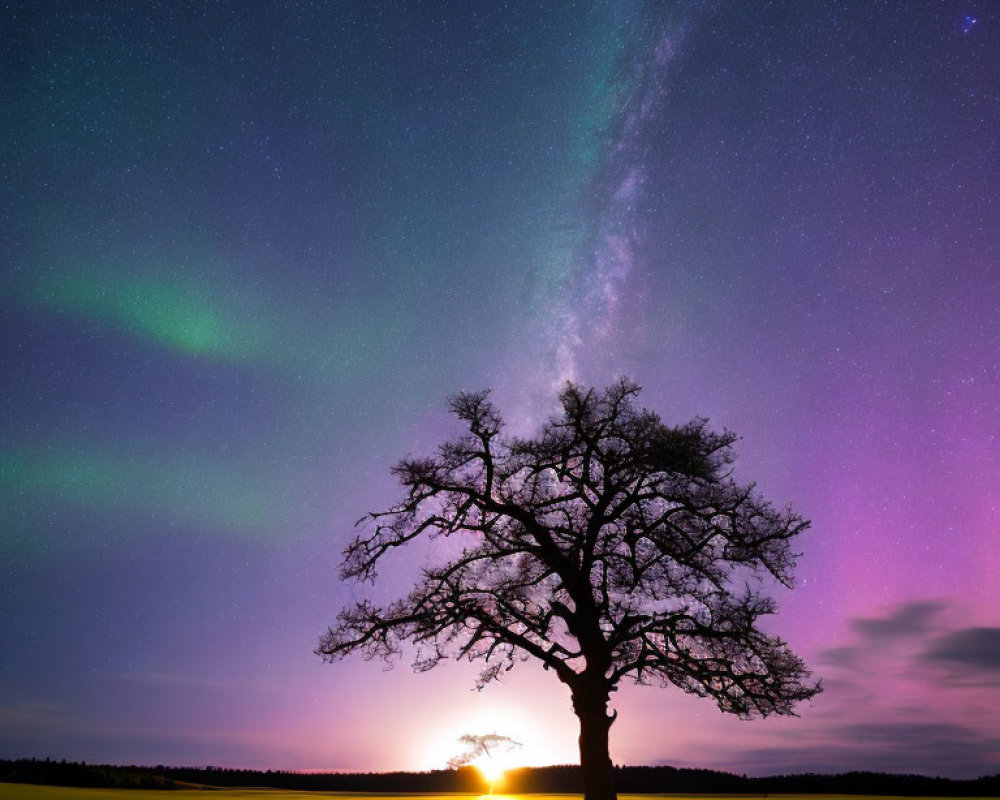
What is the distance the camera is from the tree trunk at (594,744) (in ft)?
61.8

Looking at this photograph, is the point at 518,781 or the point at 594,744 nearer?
the point at 594,744

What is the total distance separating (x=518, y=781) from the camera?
4250 centimetres

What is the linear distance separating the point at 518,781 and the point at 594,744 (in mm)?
26963

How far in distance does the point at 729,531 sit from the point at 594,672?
18.5 ft

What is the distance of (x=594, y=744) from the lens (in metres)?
19.3

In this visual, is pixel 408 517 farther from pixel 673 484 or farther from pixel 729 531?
pixel 729 531

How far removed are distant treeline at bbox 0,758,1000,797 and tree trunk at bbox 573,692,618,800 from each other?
21185 millimetres

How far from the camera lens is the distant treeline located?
3195 centimetres

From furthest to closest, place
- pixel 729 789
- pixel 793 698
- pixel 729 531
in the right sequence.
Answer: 1. pixel 729 789
2. pixel 729 531
3. pixel 793 698

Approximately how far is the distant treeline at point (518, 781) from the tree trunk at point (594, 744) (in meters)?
21.2

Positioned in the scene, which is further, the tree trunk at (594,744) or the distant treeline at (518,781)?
the distant treeline at (518,781)

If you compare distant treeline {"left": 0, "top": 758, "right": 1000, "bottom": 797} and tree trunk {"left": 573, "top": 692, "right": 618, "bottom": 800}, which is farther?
distant treeline {"left": 0, "top": 758, "right": 1000, "bottom": 797}

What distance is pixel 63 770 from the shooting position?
104 feet

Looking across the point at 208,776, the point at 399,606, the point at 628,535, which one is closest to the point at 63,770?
the point at 208,776
